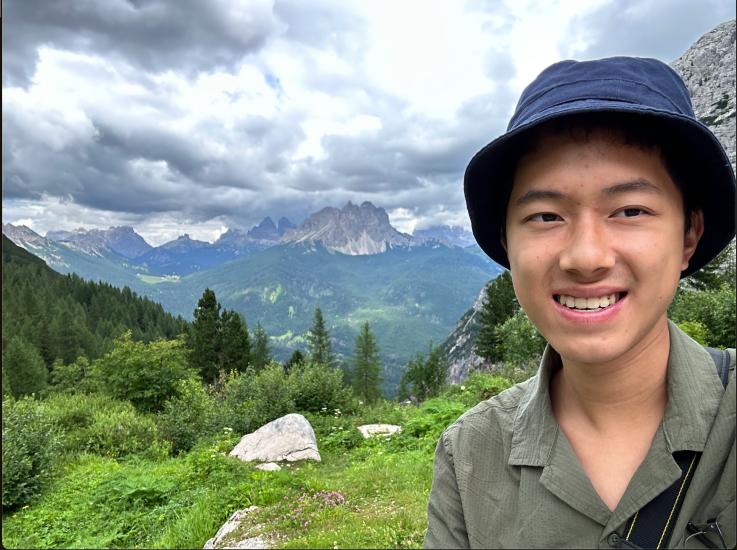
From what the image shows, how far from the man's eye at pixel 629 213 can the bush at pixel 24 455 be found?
13.0m

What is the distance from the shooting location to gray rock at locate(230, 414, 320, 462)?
10.2m

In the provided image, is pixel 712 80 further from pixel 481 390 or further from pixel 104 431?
pixel 104 431

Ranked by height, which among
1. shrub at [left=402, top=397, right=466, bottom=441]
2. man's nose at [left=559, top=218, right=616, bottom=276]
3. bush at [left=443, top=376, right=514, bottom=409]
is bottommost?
shrub at [left=402, top=397, right=466, bottom=441]

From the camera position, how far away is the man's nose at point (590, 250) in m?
0.98

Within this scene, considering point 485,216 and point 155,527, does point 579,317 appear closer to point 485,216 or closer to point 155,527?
point 485,216

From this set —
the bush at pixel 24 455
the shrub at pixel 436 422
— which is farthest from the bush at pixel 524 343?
the bush at pixel 24 455

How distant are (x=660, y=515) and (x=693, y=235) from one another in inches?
32.4

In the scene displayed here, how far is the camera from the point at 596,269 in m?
1.01

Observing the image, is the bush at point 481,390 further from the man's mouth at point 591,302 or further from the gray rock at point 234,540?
the man's mouth at point 591,302

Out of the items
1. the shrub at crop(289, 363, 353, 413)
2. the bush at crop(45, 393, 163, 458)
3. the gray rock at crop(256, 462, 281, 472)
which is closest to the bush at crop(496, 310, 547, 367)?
the shrub at crop(289, 363, 353, 413)

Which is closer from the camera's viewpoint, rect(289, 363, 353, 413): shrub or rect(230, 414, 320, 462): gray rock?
rect(230, 414, 320, 462): gray rock

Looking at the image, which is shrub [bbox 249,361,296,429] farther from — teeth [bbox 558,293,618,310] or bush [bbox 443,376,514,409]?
teeth [bbox 558,293,618,310]

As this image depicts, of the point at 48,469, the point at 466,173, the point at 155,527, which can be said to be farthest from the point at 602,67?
the point at 48,469

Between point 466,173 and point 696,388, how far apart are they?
953 mm
